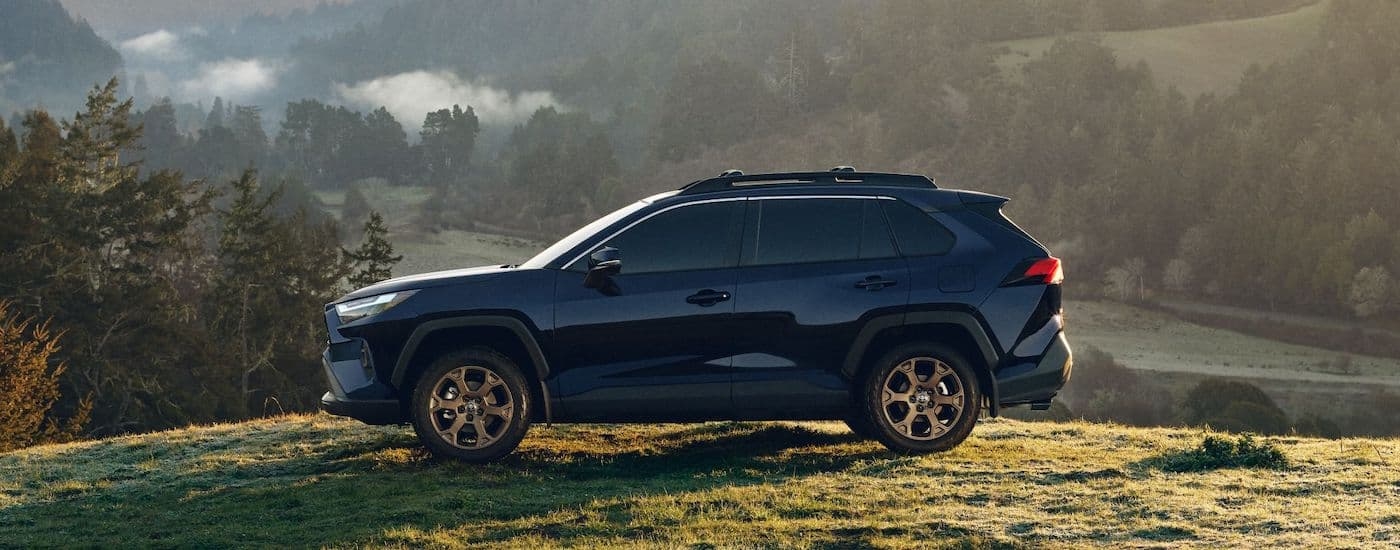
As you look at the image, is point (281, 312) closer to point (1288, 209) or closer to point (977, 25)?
→ point (1288, 209)

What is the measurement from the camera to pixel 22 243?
55094 mm

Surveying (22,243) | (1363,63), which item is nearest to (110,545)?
(22,243)

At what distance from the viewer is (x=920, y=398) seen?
10180 millimetres

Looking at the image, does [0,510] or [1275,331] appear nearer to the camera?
[0,510]

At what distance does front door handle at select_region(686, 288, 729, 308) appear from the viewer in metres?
9.80

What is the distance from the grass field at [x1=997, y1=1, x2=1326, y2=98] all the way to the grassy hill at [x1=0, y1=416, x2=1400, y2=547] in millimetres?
158883

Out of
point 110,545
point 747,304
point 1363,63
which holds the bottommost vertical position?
point 110,545

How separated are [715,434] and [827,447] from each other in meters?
1.23

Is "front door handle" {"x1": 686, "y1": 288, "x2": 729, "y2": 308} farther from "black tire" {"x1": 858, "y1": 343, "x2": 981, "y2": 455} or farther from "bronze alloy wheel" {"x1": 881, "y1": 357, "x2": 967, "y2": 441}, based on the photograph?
"bronze alloy wheel" {"x1": 881, "y1": 357, "x2": 967, "y2": 441}

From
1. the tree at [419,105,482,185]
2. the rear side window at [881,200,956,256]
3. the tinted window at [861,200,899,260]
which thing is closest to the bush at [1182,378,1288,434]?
the rear side window at [881,200,956,256]

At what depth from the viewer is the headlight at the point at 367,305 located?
9.98m

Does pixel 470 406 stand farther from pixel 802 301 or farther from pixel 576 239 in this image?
pixel 802 301

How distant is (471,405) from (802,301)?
2516 millimetres

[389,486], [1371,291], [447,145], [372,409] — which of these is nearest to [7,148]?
[372,409]
